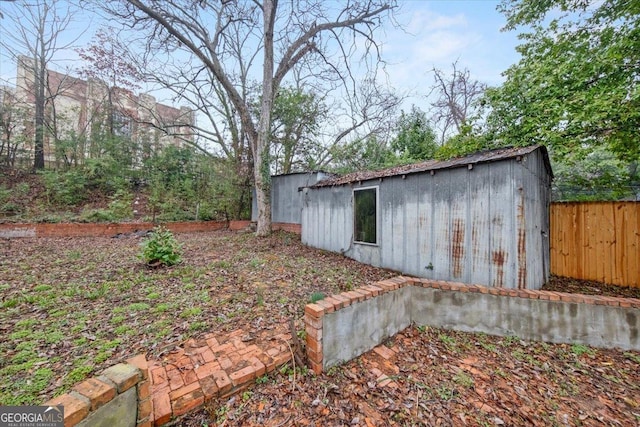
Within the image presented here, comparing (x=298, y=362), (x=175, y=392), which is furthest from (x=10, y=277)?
(x=298, y=362)

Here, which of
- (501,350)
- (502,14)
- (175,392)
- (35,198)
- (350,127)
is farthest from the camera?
(350,127)

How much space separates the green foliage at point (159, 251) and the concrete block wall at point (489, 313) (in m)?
3.82

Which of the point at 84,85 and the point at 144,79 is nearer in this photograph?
the point at 144,79

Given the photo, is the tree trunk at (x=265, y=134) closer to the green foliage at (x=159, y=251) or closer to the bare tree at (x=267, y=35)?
the bare tree at (x=267, y=35)

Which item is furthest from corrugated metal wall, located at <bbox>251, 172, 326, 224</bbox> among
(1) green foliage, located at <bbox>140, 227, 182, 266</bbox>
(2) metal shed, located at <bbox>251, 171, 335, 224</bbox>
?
(1) green foliage, located at <bbox>140, 227, 182, 266</bbox>

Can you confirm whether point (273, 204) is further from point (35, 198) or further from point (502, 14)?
point (502, 14)

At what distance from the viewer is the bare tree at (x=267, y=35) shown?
8.04 meters

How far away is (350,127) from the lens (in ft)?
42.0

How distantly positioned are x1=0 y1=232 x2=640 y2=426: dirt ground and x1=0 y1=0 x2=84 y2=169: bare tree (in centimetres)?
852

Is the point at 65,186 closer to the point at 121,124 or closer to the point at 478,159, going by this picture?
the point at 121,124

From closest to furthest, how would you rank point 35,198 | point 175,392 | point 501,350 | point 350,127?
point 175,392 < point 501,350 < point 35,198 < point 350,127

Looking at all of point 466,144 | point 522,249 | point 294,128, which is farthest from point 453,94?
point 522,249

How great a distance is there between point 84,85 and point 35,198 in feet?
18.3

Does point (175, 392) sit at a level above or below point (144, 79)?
below
